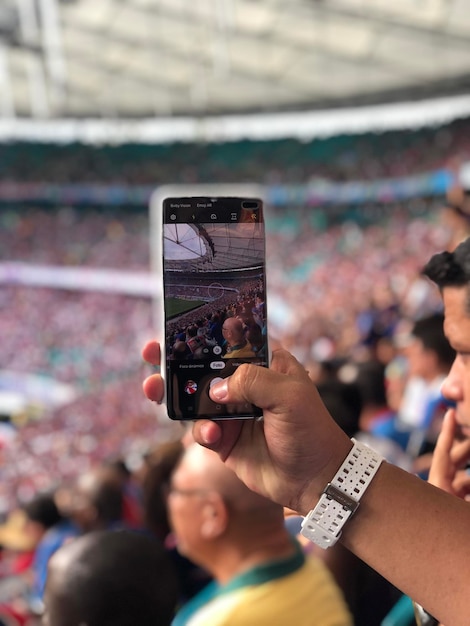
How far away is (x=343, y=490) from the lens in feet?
3.50

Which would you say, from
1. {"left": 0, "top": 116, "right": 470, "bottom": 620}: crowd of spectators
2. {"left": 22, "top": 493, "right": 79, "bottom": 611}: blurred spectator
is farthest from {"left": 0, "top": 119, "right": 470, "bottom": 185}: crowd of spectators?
{"left": 22, "top": 493, "right": 79, "bottom": 611}: blurred spectator

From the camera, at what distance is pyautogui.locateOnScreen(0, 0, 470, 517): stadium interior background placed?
46.7 ft

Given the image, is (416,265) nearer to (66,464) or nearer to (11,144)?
(66,464)

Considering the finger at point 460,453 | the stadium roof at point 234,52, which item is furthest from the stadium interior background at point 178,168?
the finger at point 460,453

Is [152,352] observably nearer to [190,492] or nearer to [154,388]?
[154,388]

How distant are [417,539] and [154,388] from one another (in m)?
0.43

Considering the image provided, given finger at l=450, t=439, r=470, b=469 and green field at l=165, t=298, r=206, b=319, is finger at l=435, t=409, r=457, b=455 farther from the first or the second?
green field at l=165, t=298, r=206, b=319

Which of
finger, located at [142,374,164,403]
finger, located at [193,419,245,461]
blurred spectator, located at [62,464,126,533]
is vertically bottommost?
blurred spectator, located at [62,464,126,533]

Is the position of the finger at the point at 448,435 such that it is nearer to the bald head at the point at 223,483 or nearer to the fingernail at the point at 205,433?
the bald head at the point at 223,483

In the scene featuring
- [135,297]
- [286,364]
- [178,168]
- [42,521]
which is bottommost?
[42,521]

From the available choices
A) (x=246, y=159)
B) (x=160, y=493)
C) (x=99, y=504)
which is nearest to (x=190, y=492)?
(x=160, y=493)

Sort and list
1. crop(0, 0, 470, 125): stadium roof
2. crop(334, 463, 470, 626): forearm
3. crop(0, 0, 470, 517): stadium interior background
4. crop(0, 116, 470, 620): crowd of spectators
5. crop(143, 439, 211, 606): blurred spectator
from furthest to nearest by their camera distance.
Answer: crop(0, 0, 470, 125): stadium roof → crop(0, 0, 470, 517): stadium interior background → crop(0, 116, 470, 620): crowd of spectators → crop(143, 439, 211, 606): blurred spectator → crop(334, 463, 470, 626): forearm

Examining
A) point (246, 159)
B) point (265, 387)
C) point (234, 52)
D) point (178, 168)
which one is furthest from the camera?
point (178, 168)

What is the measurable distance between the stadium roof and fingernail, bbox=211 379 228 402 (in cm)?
1363
